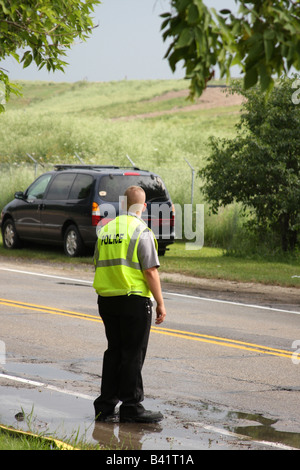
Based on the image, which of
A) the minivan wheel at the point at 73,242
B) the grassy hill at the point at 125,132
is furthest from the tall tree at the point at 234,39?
the grassy hill at the point at 125,132

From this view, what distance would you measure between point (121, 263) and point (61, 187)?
42.3 feet

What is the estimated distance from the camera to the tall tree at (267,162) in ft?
61.2

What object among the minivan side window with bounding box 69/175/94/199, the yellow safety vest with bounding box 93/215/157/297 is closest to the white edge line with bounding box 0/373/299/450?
the yellow safety vest with bounding box 93/215/157/297

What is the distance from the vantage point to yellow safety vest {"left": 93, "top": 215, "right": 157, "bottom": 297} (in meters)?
6.91

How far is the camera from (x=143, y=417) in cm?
687

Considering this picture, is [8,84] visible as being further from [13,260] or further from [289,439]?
[13,260]

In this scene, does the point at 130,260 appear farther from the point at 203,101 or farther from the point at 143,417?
the point at 203,101

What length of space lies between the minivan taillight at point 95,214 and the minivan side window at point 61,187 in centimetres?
128

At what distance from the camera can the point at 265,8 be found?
Answer: 15.6 feet

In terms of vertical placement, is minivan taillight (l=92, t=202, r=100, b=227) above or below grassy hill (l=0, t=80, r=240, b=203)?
below

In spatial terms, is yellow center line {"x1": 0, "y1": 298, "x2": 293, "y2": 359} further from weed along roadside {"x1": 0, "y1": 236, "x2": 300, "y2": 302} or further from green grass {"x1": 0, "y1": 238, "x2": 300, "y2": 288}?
green grass {"x1": 0, "y1": 238, "x2": 300, "y2": 288}

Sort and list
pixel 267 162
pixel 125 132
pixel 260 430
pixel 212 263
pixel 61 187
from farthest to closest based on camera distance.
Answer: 1. pixel 125 132
2. pixel 61 187
3. pixel 212 263
4. pixel 267 162
5. pixel 260 430

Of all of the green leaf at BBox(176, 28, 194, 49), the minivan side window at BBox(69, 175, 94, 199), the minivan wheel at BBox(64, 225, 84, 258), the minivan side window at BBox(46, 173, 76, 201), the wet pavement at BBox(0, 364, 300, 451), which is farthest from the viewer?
the minivan side window at BBox(46, 173, 76, 201)

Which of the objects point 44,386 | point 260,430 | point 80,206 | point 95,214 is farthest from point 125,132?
point 260,430
